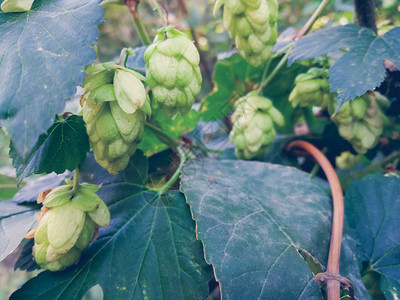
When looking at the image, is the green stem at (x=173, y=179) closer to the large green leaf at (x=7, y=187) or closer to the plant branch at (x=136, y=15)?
the plant branch at (x=136, y=15)

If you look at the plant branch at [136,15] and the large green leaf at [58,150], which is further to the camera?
the plant branch at [136,15]

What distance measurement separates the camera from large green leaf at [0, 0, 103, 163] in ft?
1.38

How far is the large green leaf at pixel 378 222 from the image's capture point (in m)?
0.69

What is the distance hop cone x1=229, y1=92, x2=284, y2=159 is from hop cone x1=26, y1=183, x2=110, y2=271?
1.19 feet

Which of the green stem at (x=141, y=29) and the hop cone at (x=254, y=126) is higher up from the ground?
the green stem at (x=141, y=29)

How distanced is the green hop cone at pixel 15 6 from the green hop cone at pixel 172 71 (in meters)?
0.20

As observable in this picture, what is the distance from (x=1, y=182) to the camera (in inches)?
35.1

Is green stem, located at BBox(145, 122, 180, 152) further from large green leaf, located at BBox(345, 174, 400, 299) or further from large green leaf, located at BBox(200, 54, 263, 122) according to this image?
large green leaf, located at BBox(345, 174, 400, 299)

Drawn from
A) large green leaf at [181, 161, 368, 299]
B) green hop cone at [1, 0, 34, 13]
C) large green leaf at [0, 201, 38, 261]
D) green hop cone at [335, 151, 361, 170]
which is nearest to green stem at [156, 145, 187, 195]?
large green leaf at [181, 161, 368, 299]

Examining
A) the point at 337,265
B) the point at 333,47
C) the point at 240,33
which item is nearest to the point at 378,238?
the point at 337,265

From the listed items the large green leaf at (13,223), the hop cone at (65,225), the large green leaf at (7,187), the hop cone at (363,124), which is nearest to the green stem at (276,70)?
the hop cone at (363,124)

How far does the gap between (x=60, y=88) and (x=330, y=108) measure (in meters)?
0.57

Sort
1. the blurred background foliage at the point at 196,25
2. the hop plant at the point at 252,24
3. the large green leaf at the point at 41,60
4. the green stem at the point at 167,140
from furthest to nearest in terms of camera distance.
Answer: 1. the blurred background foliage at the point at 196,25
2. the green stem at the point at 167,140
3. the hop plant at the point at 252,24
4. the large green leaf at the point at 41,60

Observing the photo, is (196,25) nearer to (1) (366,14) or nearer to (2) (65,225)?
(1) (366,14)
